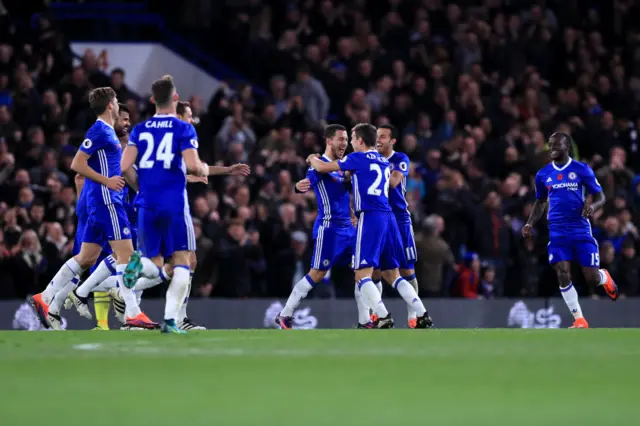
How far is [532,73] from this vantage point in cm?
2494

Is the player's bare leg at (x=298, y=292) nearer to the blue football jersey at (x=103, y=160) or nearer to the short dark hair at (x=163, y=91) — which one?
the blue football jersey at (x=103, y=160)

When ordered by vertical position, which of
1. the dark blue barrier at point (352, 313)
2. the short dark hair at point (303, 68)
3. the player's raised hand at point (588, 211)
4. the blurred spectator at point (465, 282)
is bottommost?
the dark blue barrier at point (352, 313)

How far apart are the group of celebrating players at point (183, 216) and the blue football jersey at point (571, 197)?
1 centimetres

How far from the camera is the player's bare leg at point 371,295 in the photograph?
13.5 meters

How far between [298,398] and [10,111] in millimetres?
14821

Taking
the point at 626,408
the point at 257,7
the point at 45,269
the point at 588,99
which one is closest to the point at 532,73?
the point at 588,99

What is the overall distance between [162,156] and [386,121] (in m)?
12.2

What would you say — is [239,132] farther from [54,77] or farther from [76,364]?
[76,364]

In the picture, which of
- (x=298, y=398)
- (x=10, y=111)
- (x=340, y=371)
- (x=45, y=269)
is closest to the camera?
(x=298, y=398)

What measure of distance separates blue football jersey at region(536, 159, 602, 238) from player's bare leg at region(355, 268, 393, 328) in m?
2.74

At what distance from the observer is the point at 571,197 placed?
49.8 ft

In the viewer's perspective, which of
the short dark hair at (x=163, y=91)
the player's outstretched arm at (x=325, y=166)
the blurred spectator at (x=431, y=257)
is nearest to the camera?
the short dark hair at (x=163, y=91)

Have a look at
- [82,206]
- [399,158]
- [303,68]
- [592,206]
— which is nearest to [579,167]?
[592,206]

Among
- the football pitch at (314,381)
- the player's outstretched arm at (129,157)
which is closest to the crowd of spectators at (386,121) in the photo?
the player's outstretched arm at (129,157)
